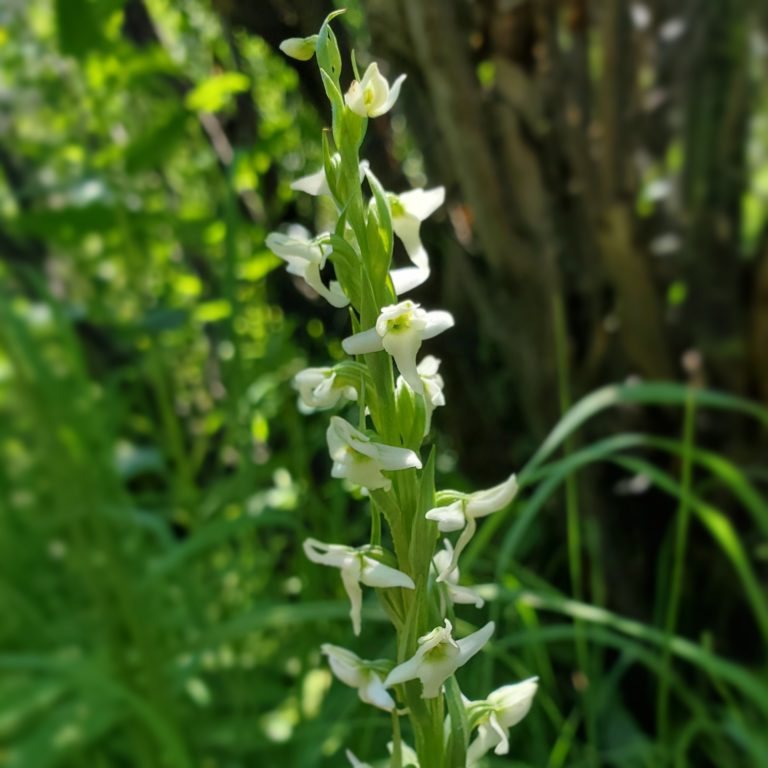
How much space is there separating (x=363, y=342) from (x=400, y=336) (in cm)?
1

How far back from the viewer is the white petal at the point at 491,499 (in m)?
0.32

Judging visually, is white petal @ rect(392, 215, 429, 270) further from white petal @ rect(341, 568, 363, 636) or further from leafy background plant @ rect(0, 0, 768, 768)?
leafy background plant @ rect(0, 0, 768, 768)

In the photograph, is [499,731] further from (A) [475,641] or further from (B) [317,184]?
(B) [317,184]

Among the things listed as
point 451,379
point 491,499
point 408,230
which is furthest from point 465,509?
point 451,379

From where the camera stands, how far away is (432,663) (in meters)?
0.29

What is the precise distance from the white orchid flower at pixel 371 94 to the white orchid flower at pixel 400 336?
73mm

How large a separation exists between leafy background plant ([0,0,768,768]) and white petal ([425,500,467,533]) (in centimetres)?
32

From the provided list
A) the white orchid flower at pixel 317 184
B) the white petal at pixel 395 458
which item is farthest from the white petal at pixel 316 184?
the white petal at pixel 395 458

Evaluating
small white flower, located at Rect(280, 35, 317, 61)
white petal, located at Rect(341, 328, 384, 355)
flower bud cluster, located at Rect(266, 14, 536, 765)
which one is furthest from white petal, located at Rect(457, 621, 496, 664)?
small white flower, located at Rect(280, 35, 317, 61)

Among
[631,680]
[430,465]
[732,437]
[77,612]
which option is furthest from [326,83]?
[77,612]

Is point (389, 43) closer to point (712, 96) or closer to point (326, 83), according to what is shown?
point (326, 83)

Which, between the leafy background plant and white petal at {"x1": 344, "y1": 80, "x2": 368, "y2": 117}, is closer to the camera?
white petal at {"x1": 344, "y1": 80, "x2": 368, "y2": 117}

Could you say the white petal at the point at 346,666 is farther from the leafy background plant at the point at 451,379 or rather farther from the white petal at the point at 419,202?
the leafy background plant at the point at 451,379

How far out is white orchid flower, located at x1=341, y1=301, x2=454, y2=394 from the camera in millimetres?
286
